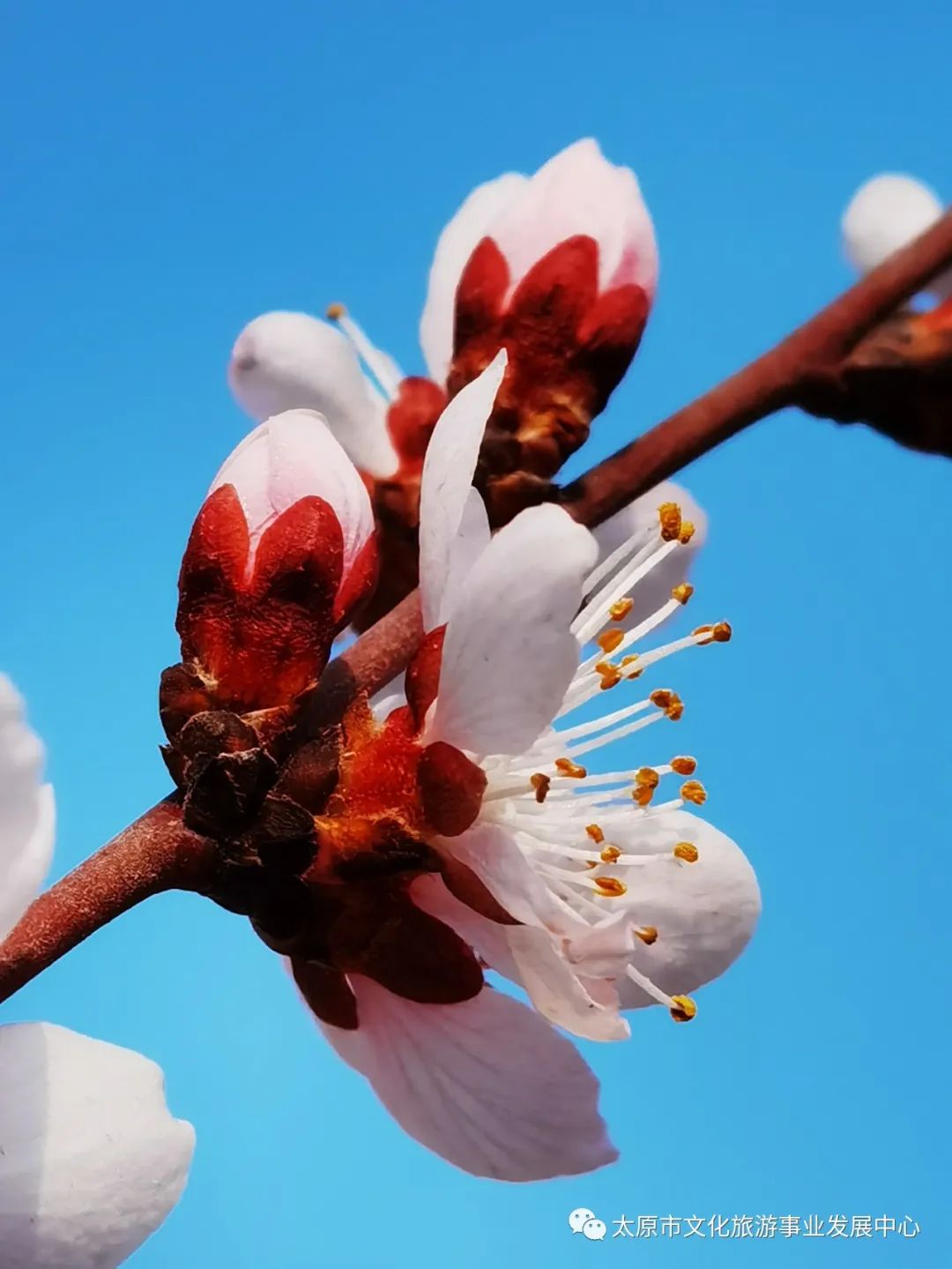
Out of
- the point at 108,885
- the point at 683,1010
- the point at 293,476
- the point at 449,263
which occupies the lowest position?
the point at 683,1010

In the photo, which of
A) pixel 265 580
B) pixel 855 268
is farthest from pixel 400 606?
pixel 855 268

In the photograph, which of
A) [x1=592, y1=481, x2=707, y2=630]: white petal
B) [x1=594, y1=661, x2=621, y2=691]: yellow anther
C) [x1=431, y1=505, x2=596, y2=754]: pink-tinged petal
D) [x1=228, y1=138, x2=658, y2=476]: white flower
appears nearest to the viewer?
[x1=431, y1=505, x2=596, y2=754]: pink-tinged petal

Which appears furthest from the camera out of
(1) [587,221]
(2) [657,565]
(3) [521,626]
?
(2) [657,565]

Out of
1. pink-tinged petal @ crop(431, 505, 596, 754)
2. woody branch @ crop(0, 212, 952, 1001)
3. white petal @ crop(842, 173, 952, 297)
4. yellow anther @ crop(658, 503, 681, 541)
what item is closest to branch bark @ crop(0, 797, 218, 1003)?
woody branch @ crop(0, 212, 952, 1001)

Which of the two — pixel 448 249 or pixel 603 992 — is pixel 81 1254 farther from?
pixel 448 249

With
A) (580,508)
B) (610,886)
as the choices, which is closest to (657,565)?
(580,508)

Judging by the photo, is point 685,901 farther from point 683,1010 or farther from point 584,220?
point 584,220

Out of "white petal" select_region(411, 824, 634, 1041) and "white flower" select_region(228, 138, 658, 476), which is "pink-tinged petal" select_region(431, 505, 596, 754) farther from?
"white flower" select_region(228, 138, 658, 476)
